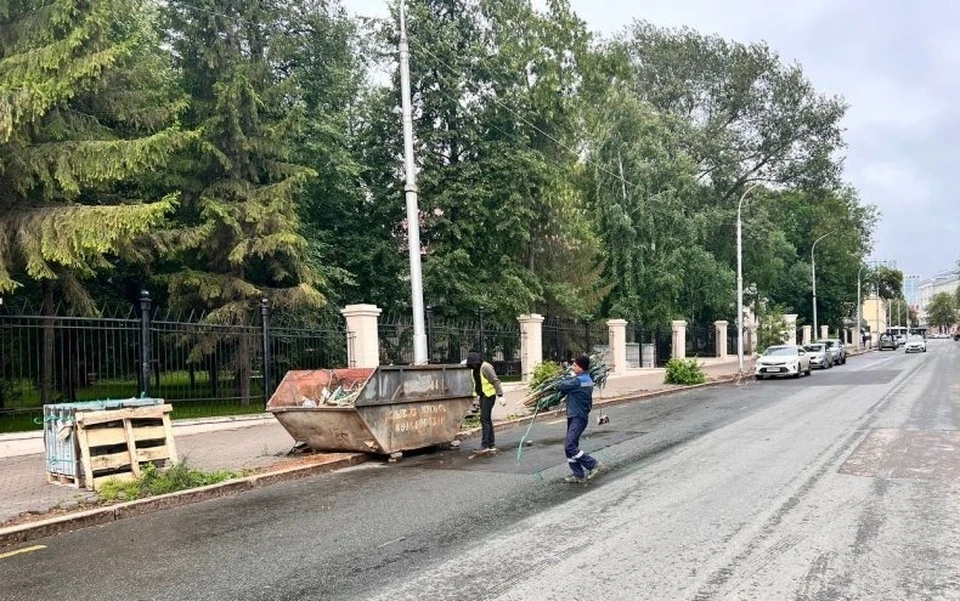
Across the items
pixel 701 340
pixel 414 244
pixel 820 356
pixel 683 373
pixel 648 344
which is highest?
Result: pixel 414 244

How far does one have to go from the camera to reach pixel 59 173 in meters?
14.5

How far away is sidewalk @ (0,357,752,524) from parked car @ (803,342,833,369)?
26043 millimetres

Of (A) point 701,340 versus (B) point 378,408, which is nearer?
(B) point 378,408

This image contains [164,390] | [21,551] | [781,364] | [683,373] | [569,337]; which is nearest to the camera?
[21,551]

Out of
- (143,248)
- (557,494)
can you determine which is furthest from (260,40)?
(557,494)

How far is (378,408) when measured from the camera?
10.9 meters

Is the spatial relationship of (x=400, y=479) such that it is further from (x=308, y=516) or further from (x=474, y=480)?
(x=308, y=516)

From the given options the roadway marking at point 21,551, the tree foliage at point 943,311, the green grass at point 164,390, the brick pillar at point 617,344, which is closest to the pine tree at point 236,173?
the green grass at point 164,390

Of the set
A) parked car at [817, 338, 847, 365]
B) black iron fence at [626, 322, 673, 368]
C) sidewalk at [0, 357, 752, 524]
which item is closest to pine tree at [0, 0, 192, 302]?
sidewalk at [0, 357, 752, 524]

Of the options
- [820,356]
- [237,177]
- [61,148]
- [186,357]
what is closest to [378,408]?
[61,148]

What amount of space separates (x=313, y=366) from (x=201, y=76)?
29.2 feet

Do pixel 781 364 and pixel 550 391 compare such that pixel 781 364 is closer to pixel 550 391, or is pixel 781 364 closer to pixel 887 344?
pixel 550 391

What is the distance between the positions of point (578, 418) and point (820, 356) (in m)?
34.8

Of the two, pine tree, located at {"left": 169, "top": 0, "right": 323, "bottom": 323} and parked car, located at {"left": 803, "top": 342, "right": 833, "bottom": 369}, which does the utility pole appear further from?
parked car, located at {"left": 803, "top": 342, "right": 833, "bottom": 369}
